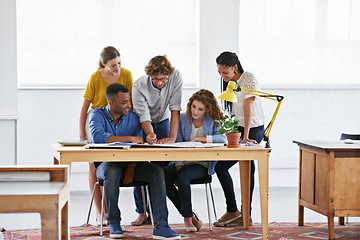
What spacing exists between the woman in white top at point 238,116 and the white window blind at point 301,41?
220 centimetres

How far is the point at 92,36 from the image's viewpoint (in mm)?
5973

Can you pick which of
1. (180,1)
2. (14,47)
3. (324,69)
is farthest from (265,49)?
(14,47)

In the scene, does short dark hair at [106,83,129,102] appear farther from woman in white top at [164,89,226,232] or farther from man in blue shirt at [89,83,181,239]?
woman in white top at [164,89,226,232]

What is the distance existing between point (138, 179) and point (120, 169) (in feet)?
0.46

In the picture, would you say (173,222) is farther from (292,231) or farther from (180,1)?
(180,1)

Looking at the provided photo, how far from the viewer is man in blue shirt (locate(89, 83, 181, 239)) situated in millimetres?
3652

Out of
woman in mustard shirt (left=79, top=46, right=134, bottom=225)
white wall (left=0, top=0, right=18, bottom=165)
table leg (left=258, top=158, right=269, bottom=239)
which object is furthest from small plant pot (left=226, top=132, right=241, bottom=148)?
white wall (left=0, top=0, right=18, bottom=165)

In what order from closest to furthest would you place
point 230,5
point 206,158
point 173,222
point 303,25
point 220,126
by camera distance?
point 206,158, point 220,126, point 173,222, point 230,5, point 303,25

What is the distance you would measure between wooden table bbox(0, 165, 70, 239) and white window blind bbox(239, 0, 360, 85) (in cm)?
408

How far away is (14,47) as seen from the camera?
5141 mm

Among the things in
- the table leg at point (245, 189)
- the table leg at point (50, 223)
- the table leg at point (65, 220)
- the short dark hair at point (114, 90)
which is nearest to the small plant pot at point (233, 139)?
the table leg at point (245, 189)

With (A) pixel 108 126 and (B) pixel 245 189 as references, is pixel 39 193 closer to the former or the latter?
(A) pixel 108 126

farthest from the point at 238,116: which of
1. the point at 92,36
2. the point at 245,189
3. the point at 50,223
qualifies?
the point at 92,36

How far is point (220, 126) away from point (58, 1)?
2763 millimetres
